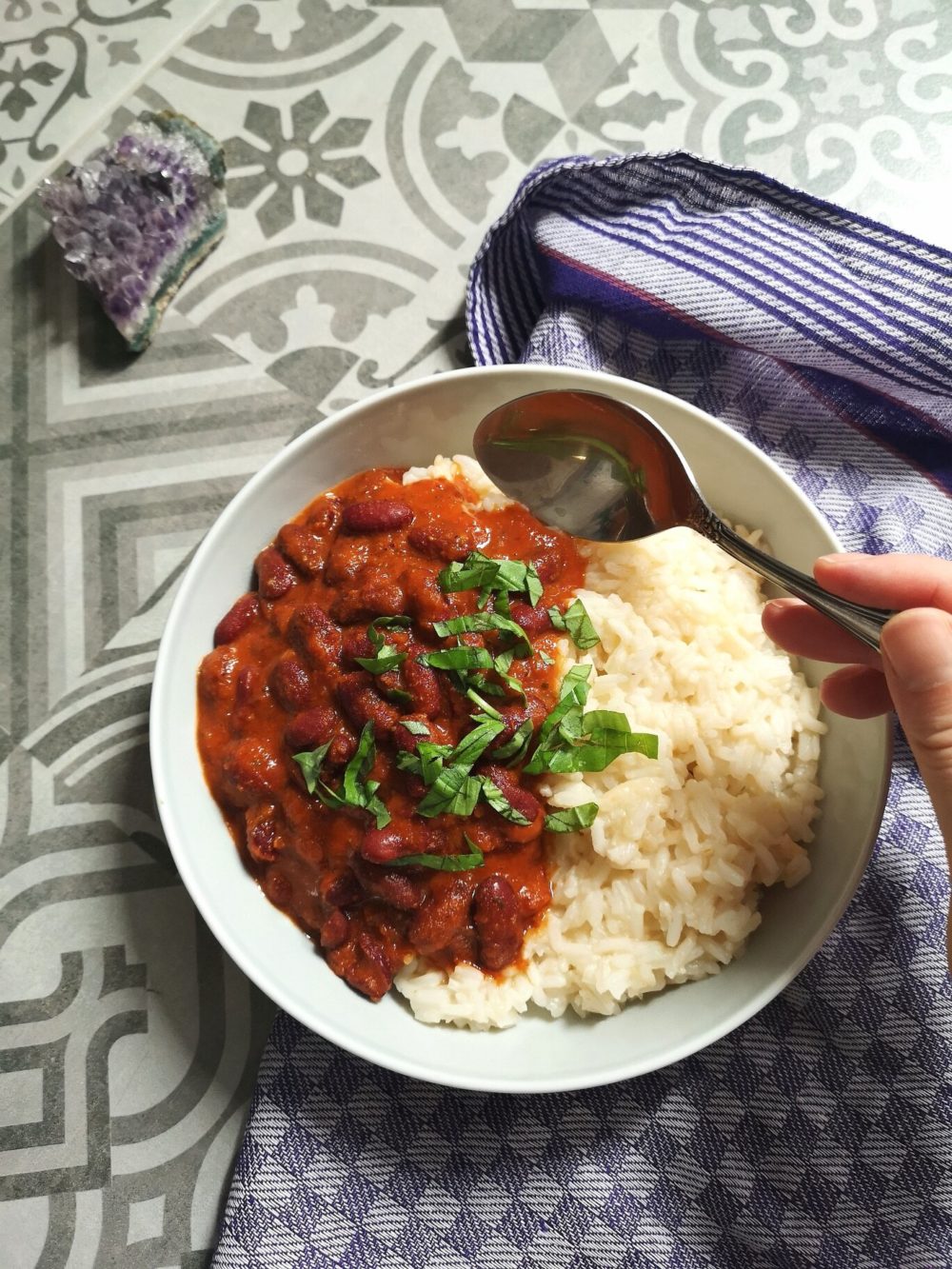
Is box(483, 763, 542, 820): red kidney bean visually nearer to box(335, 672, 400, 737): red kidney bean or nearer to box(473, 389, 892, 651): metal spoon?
box(335, 672, 400, 737): red kidney bean

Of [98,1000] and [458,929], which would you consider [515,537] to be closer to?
[458,929]

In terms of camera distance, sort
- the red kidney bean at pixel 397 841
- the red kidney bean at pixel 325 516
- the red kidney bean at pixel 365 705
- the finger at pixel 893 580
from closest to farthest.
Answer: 1. the finger at pixel 893 580
2. the red kidney bean at pixel 397 841
3. the red kidney bean at pixel 365 705
4. the red kidney bean at pixel 325 516

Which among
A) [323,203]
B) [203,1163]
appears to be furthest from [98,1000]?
[323,203]

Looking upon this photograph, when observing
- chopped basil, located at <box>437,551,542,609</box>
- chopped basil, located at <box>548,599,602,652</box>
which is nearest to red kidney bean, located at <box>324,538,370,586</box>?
chopped basil, located at <box>437,551,542,609</box>

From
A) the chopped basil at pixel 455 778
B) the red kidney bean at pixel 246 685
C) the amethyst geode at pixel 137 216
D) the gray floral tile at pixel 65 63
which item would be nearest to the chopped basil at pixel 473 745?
the chopped basil at pixel 455 778

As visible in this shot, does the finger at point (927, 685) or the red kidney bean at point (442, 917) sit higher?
the finger at point (927, 685)

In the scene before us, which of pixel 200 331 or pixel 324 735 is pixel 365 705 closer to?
pixel 324 735

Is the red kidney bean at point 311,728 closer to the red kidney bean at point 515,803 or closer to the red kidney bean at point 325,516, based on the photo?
the red kidney bean at point 515,803
